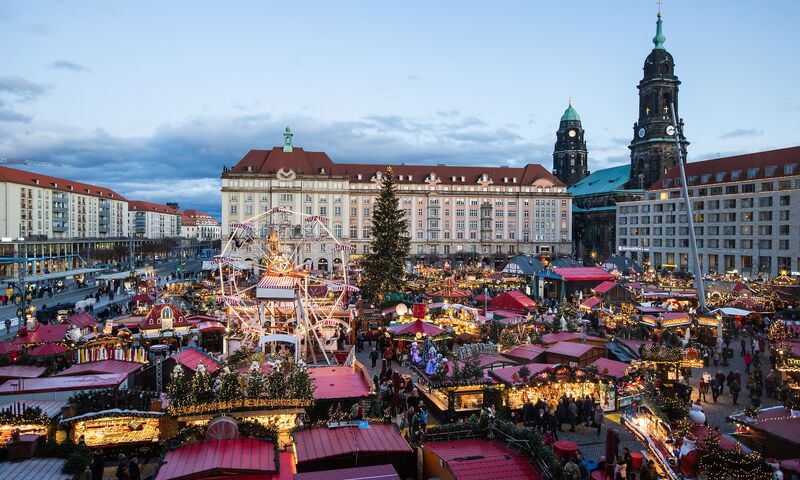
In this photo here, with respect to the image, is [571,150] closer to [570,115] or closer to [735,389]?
[570,115]

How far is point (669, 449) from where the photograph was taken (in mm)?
11469

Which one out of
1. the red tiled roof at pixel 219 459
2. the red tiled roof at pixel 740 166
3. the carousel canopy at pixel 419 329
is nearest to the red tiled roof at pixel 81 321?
the carousel canopy at pixel 419 329

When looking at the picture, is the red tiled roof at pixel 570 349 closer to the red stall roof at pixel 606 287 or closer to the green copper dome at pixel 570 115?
the red stall roof at pixel 606 287

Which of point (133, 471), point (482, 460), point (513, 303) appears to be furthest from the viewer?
point (513, 303)

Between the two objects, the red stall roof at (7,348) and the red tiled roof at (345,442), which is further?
the red stall roof at (7,348)

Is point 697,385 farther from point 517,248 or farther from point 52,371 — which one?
point 517,248

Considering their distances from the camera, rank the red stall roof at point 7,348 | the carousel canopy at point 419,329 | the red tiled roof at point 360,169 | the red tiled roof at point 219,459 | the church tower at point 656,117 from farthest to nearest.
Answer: the church tower at point 656,117 → the red tiled roof at point 360,169 → the carousel canopy at point 419,329 → the red stall roof at point 7,348 → the red tiled roof at point 219,459

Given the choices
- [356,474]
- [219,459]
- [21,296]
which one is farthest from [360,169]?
[356,474]

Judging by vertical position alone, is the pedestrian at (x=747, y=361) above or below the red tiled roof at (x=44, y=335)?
below

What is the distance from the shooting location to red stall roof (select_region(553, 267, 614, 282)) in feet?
144

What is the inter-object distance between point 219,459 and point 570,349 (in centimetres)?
1516

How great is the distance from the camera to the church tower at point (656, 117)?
92.6 m

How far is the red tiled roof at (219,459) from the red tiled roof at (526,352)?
12.7 metres

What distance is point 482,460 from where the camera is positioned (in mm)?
10641
